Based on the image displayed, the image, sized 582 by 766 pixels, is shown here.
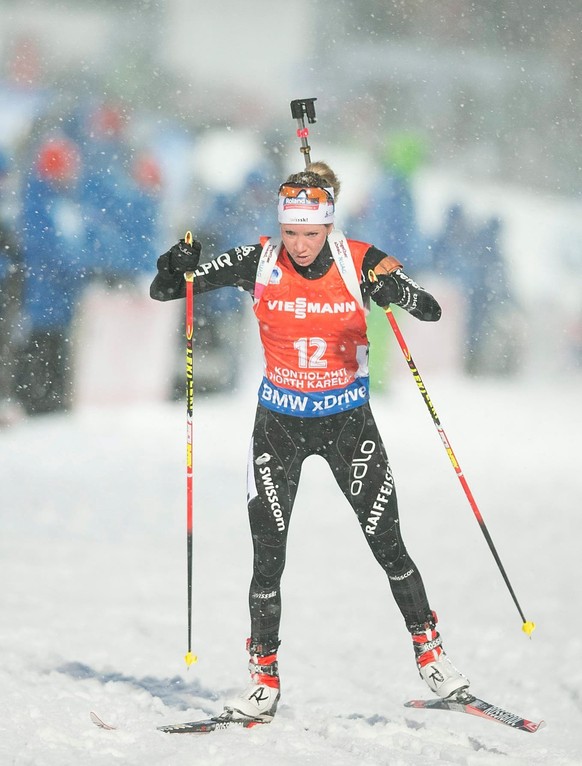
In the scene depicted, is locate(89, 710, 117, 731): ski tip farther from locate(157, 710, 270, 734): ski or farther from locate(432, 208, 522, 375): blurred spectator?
locate(432, 208, 522, 375): blurred spectator

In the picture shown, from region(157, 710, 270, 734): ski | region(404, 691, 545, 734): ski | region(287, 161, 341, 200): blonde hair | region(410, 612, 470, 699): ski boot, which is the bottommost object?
region(157, 710, 270, 734): ski

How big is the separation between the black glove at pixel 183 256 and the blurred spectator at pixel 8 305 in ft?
19.4

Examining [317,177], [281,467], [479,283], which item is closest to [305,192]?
[317,177]

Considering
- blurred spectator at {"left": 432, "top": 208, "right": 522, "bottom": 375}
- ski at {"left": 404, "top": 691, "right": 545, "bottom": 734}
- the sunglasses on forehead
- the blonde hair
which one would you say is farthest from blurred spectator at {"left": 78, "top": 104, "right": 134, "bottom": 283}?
ski at {"left": 404, "top": 691, "right": 545, "bottom": 734}

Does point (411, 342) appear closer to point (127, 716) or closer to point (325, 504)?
point (325, 504)

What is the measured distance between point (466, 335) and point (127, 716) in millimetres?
10753

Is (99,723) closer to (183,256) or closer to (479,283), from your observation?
(183,256)

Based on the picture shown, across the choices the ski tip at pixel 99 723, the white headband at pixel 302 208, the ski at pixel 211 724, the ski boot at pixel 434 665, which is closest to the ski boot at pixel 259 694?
the ski at pixel 211 724

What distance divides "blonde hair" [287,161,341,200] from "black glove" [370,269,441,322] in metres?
0.48

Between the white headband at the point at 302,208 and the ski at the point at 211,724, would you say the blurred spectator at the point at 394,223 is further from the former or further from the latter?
the ski at the point at 211,724

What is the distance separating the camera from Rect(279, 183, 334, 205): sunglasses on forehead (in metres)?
4.35

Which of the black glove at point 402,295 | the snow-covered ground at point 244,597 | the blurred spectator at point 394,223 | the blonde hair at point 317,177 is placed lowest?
the snow-covered ground at point 244,597

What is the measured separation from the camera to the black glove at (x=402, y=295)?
4.27 m

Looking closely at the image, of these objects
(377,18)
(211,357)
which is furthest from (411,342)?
(377,18)
